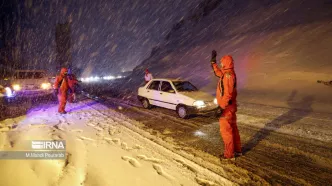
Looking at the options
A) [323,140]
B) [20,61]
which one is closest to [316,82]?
[323,140]

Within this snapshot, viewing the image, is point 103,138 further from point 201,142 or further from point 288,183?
point 288,183

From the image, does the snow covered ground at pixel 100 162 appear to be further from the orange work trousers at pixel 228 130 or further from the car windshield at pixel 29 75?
the car windshield at pixel 29 75

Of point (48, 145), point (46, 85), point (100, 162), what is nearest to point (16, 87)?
point (46, 85)

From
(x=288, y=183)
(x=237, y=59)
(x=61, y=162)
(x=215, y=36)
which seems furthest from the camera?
(x=215, y=36)

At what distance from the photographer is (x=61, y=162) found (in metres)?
3.96

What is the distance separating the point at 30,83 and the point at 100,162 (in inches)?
415

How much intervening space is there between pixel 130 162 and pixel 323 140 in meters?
4.93

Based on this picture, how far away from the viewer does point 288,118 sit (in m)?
8.03

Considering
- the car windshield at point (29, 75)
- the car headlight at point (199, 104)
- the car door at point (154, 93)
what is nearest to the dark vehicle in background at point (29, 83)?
the car windshield at point (29, 75)

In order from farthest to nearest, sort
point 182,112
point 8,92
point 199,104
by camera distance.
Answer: point 8,92 < point 182,112 < point 199,104

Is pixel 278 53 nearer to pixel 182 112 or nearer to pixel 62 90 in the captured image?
pixel 182 112

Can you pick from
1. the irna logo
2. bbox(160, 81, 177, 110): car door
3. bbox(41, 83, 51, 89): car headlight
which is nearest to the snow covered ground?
the irna logo

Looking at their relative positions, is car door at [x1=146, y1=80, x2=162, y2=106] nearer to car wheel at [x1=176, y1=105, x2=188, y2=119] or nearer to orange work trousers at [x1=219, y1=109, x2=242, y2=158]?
car wheel at [x1=176, y1=105, x2=188, y2=119]

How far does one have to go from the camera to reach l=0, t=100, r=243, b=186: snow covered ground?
11.4 ft
